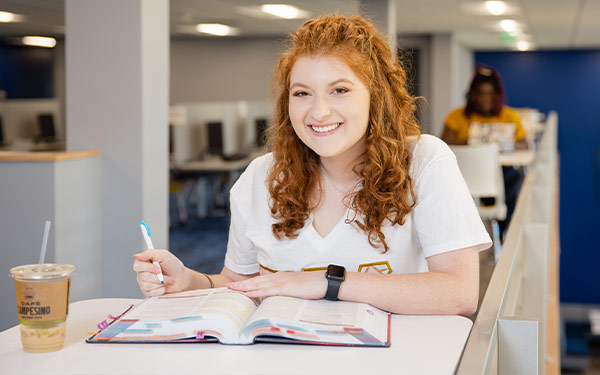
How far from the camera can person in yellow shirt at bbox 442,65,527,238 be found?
4.47m

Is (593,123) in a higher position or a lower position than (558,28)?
lower

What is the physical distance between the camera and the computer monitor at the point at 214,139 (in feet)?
24.2

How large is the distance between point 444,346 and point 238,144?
7.27 m

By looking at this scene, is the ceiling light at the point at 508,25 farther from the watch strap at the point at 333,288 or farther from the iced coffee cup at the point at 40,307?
the iced coffee cup at the point at 40,307

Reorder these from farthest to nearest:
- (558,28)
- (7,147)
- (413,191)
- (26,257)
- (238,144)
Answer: (558,28), (238,144), (7,147), (26,257), (413,191)

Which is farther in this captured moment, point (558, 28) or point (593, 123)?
point (593, 123)

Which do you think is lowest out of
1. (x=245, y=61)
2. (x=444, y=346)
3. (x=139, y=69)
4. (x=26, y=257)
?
(x=26, y=257)

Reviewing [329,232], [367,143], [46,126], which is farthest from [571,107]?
[329,232]

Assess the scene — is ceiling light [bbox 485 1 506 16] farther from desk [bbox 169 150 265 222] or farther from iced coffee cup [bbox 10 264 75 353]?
iced coffee cup [bbox 10 264 75 353]

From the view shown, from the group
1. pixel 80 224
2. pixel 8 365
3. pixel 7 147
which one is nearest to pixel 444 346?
pixel 8 365

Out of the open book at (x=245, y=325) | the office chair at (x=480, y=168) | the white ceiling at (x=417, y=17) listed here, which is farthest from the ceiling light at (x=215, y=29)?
the open book at (x=245, y=325)

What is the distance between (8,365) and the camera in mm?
917

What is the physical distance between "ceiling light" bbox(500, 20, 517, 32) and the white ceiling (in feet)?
0.37

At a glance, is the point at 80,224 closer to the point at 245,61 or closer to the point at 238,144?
the point at 238,144
